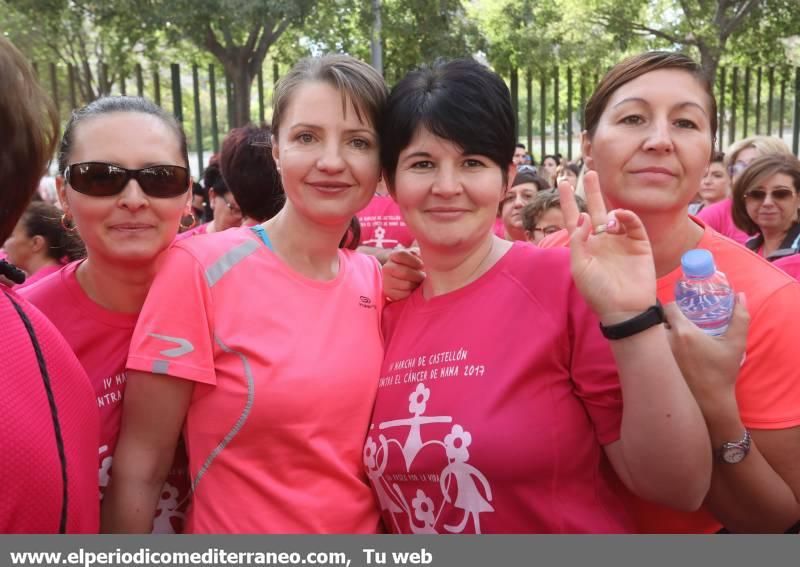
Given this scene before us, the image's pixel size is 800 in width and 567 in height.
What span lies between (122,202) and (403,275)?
872 mm

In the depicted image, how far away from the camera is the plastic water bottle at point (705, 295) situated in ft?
5.62

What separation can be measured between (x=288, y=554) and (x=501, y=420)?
63cm

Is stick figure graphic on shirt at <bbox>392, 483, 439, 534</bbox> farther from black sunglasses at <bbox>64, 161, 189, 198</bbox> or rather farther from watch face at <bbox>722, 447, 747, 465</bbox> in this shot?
black sunglasses at <bbox>64, 161, 189, 198</bbox>

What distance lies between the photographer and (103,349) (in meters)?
2.14

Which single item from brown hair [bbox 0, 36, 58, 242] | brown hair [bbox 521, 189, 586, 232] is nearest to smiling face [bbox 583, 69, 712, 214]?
brown hair [bbox 0, 36, 58, 242]

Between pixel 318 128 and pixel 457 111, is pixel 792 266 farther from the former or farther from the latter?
pixel 318 128

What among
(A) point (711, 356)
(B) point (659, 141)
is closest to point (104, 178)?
(B) point (659, 141)

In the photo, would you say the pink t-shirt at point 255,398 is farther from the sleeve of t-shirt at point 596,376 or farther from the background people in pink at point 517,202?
the background people in pink at point 517,202

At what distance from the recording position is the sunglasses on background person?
5.19 meters

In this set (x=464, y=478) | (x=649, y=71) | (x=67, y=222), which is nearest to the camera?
(x=464, y=478)

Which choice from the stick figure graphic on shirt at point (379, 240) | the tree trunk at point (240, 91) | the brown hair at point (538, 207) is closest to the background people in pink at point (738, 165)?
the brown hair at point (538, 207)

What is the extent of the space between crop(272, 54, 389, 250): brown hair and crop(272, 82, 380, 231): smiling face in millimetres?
15

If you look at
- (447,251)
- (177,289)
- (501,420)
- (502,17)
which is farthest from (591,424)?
(502,17)

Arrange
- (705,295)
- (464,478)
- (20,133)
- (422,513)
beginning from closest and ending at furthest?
(20,133) < (705,295) < (464,478) < (422,513)
